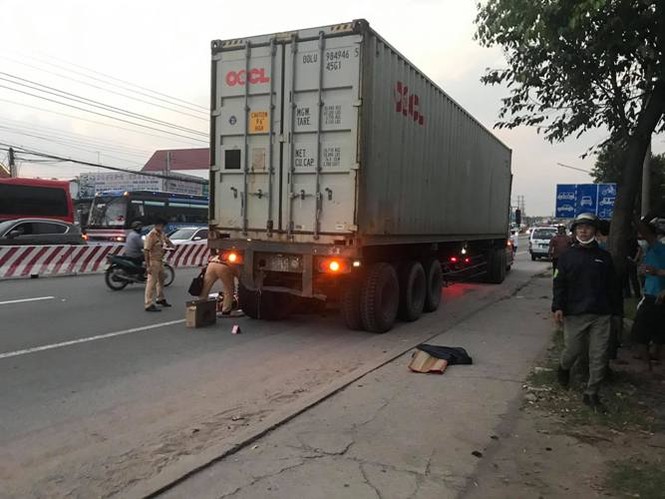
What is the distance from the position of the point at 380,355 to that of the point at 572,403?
8.70ft

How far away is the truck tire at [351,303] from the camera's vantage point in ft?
28.8

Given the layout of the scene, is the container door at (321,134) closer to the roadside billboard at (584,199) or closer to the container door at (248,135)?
the container door at (248,135)

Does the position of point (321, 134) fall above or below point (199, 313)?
above

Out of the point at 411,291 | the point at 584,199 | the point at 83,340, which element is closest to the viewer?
the point at 83,340

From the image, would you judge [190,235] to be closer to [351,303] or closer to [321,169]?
[351,303]

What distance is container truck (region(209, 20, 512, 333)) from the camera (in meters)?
8.08

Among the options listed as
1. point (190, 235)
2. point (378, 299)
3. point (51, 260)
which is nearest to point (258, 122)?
point (378, 299)

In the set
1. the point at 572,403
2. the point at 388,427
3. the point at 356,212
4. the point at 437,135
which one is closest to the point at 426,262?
the point at 437,135

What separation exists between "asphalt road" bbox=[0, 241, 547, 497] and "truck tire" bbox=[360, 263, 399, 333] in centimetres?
20

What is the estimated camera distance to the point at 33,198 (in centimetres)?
2017

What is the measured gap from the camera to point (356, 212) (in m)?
7.98

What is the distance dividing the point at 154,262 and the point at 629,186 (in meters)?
7.58

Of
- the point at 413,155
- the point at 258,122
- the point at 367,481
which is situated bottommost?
the point at 367,481

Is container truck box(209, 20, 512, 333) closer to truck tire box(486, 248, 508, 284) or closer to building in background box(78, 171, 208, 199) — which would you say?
truck tire box(486, 248, 508, 284)
